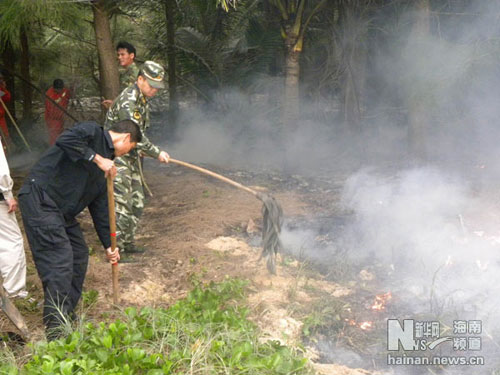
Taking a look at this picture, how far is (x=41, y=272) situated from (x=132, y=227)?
6.00 feet

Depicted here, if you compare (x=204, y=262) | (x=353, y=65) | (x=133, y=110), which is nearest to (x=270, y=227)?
(x=204, y=262)

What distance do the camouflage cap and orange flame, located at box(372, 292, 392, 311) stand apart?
2.93m

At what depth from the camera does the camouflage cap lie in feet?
16.1

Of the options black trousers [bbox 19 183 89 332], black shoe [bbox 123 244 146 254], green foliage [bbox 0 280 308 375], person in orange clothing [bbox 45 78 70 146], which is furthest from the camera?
person in orange clothing [bbox 45 78 70 146]

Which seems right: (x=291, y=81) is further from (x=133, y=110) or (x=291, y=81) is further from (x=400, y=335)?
(x=400, y=335)

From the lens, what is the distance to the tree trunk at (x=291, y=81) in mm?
8562

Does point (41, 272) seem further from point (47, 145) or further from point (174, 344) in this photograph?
point (47, 145)

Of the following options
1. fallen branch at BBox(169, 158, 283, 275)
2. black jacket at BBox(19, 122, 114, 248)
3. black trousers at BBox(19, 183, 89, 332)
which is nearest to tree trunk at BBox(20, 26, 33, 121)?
fallen branch at BBox(169, 158, 283, 275)

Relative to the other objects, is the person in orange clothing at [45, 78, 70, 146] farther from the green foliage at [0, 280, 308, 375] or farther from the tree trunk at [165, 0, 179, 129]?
the green foliage at [0, 280, 308, 375]

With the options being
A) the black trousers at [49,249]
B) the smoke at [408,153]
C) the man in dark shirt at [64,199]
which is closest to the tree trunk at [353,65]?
the smoke at [408,153]

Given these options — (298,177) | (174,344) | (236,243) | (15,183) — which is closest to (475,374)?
(174,344)

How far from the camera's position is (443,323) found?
3.94 meters

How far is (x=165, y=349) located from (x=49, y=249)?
3.43 ft

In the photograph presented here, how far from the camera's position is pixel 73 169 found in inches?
139
